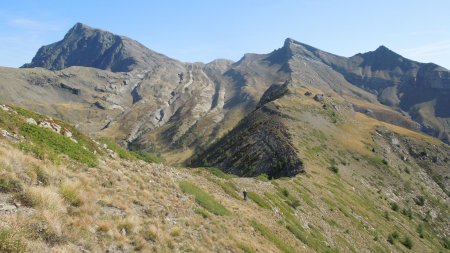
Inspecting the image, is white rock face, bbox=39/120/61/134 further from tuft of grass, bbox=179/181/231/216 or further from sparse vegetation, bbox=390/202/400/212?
sparse vegetation, bbox=390/202/400/212

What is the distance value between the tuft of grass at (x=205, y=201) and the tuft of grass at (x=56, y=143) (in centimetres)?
735

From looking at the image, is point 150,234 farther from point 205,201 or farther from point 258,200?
point 258,200

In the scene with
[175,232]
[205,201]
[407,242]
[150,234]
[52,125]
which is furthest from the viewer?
[407,242]

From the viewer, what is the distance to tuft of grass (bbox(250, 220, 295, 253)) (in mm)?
30183

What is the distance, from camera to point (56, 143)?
2595 cm

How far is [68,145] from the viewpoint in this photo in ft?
87.1

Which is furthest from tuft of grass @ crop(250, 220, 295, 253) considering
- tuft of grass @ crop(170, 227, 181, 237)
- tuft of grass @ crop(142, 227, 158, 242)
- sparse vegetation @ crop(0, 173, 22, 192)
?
sparse vegetation @ crop(0, 173, 22, 192)

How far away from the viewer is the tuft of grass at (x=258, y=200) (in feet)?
137

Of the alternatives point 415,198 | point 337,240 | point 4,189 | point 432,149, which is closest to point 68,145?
point 4,189

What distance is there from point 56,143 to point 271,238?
54.7 feet

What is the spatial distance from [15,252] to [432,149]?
6118 inches

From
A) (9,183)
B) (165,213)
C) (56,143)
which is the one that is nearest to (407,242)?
(165,213)

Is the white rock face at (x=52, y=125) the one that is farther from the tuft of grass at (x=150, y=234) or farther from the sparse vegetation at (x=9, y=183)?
the tuft of grass at (x=150, y=234)

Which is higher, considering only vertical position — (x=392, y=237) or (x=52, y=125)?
(x=52, y=125)
